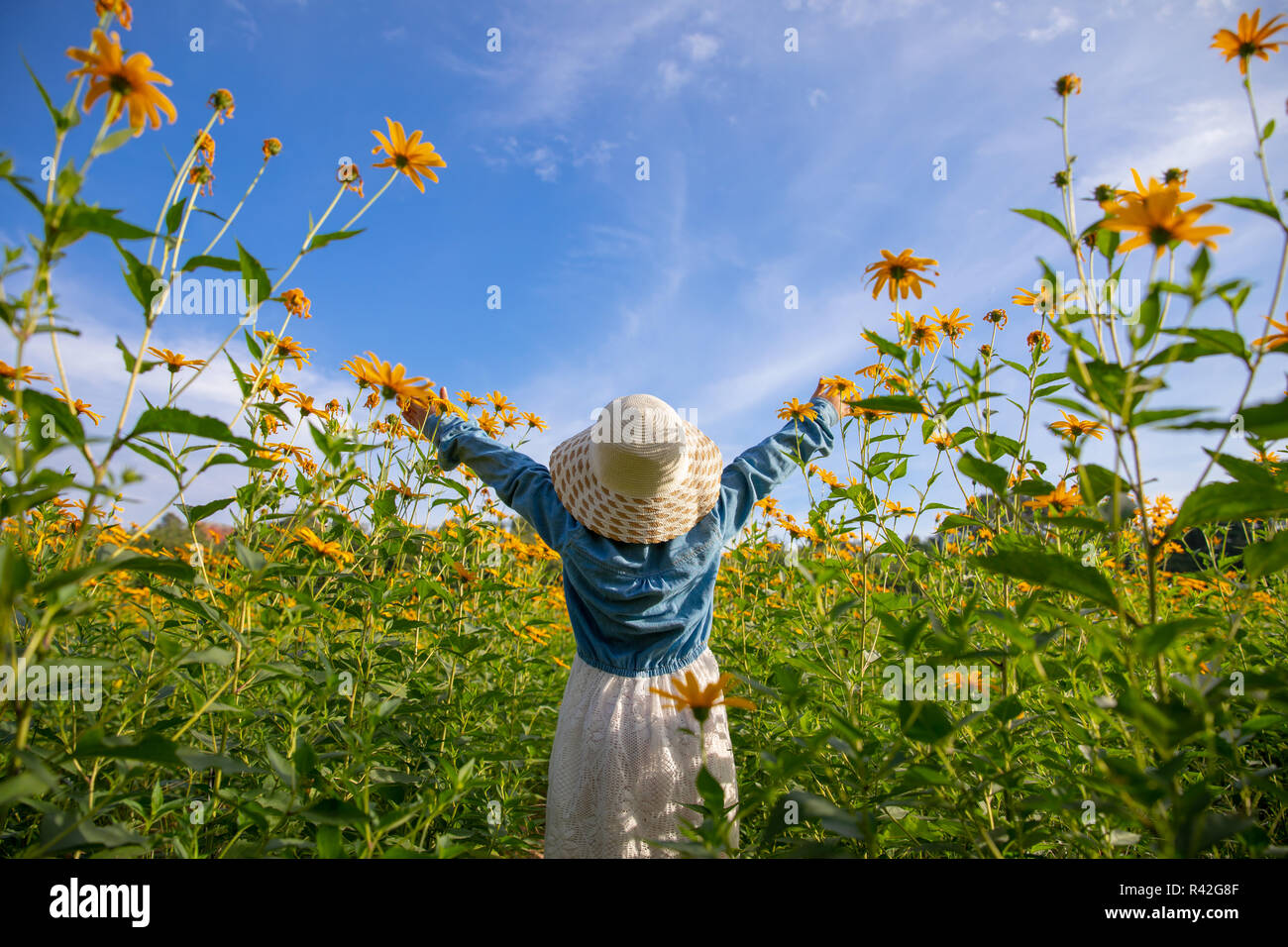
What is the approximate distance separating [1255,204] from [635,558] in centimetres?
142

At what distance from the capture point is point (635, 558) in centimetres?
184

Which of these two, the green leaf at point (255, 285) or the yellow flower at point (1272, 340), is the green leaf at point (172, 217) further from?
the yellow flower at point (1272, 340)

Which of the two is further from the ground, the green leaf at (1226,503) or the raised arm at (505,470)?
the raised arm at (505,470)

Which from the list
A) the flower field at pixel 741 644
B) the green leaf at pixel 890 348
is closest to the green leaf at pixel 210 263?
the flower field at pixel 741 644

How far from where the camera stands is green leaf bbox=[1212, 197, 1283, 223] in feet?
2.88

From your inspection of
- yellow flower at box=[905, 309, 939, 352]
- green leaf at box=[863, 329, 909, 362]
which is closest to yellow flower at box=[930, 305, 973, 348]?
yellow flower at box=[905, 309, 939, 352]

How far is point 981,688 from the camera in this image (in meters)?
1.43

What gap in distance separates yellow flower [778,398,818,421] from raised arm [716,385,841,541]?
0.02 m

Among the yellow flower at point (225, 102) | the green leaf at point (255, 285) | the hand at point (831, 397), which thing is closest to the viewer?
the green leaf at point (255, 285)

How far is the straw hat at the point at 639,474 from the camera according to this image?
162 centimetres

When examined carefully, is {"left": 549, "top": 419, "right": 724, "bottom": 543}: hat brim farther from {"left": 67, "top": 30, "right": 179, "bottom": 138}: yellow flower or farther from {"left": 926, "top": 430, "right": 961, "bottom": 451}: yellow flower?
{"left": 67, "top": 30, "right": 179, "bottom": 138}: yellow flower

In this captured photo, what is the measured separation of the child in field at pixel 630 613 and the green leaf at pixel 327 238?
0.75m

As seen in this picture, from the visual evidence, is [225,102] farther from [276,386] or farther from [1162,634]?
[1162,634]
